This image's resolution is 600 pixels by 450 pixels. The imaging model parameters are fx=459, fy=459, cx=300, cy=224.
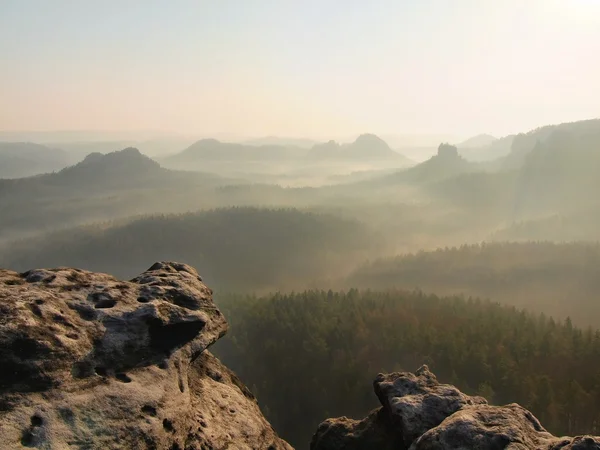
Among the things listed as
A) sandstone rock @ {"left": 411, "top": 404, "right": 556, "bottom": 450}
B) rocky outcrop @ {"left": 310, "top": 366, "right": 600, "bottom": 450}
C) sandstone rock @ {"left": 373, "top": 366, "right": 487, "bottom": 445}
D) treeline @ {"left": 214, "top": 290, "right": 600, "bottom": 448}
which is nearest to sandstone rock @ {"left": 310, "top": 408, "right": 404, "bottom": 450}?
rocky outcrop @ {"left": 310, "top": 366, "right": 600, "bottom": 450}

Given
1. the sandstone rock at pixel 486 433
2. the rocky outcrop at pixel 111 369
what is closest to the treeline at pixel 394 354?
the sandstone rock at pixel 486 433

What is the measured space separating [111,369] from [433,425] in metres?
15.0

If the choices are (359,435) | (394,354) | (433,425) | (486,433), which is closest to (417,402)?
(433,425)

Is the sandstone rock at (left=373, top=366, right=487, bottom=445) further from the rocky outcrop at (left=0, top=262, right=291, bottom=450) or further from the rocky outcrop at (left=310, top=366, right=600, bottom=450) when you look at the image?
the rocky outcrop at (left=0, top=262, right=291, bottom=450)

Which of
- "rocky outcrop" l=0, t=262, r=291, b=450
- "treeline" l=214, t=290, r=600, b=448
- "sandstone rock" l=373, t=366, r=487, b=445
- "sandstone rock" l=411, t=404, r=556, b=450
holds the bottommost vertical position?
"treeline" l=214, t=290, r=600, b=448

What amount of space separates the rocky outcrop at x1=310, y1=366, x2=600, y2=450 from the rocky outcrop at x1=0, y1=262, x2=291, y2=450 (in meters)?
4.57

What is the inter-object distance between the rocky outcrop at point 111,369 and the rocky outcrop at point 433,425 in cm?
457

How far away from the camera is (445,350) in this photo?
120125 millimetres

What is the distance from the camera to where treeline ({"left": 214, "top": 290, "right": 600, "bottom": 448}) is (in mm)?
102812

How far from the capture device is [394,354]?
130500 mm

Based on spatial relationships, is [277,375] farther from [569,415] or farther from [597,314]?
[597,314]

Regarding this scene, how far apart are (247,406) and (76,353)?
412 inches

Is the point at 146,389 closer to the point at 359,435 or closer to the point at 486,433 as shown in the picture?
the point at 359,435

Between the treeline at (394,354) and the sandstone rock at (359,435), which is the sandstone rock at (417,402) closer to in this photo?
the sandstone rock at (359,435)
